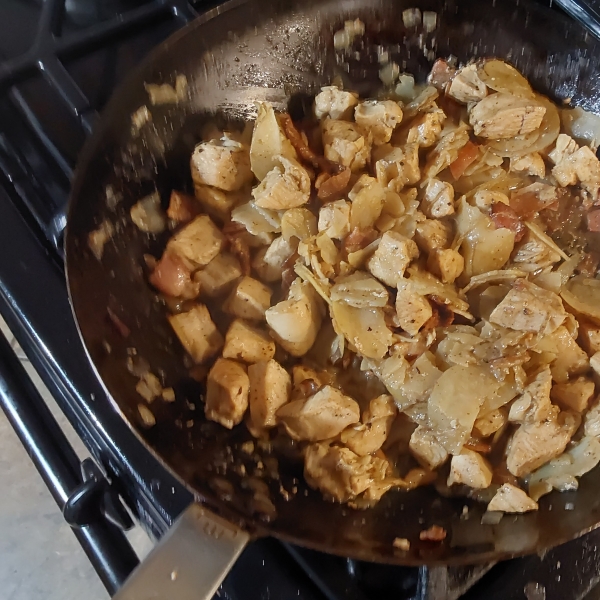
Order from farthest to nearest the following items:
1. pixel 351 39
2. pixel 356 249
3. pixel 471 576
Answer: pixel 351 39, pixel 356 249, pixel 471 576

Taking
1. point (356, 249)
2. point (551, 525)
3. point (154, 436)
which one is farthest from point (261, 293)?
point (551, 525)

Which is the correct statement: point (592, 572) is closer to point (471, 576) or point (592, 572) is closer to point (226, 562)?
point (471, 576)

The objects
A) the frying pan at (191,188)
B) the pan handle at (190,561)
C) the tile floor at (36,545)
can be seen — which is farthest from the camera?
the tile floor at (36,545)

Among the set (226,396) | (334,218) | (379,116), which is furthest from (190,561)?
(379,116)

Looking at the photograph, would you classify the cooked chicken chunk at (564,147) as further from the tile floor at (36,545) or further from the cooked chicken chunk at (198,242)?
the tile floor at (36,545)

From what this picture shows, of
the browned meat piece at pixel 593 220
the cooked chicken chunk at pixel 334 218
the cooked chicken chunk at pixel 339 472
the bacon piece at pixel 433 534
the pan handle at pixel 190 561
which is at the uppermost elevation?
the cooked chicken chunk at pixel 334 218

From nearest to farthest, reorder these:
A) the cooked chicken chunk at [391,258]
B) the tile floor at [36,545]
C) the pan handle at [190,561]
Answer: the pan handle at [190,561], the cooked chicken chunk at [391,258], the tile floor at [36,545]

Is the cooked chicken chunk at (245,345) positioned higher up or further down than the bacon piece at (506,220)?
higher up

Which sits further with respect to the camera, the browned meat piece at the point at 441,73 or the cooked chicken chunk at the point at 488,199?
the browned meat piece at the point at 441,73

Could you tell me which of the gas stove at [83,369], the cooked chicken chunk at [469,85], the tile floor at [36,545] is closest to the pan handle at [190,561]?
the gas stove at [83,369]
